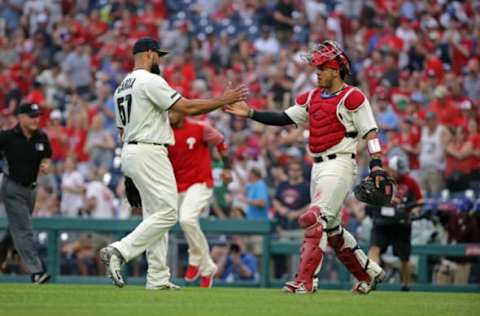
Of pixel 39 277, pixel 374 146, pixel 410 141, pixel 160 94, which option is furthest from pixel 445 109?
pixel 160 94

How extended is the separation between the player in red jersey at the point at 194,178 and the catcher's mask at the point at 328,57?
132 inches

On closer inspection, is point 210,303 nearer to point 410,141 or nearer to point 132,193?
point 132,193

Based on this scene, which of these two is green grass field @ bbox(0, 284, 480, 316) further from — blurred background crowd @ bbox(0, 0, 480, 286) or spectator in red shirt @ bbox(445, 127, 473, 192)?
spectator in red shirt @ bbox(445, 127, 473, 192)

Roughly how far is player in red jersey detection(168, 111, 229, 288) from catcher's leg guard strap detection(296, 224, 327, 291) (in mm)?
3522

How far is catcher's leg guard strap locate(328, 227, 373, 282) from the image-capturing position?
12.2 meters

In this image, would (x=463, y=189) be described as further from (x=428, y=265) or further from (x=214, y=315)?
(x=214, y=315)

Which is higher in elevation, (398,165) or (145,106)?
(145,106)

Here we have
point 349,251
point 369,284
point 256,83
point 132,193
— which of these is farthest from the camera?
point 256,83

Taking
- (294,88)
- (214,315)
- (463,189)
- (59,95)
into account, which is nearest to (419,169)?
(463,189)

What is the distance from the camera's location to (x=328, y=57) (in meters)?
12.0

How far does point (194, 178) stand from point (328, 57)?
12.7 feet

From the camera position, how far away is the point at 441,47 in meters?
23.7

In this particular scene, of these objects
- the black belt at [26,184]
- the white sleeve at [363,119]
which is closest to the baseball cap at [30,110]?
the black belt at [26,184]

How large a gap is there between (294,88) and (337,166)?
11.6m
